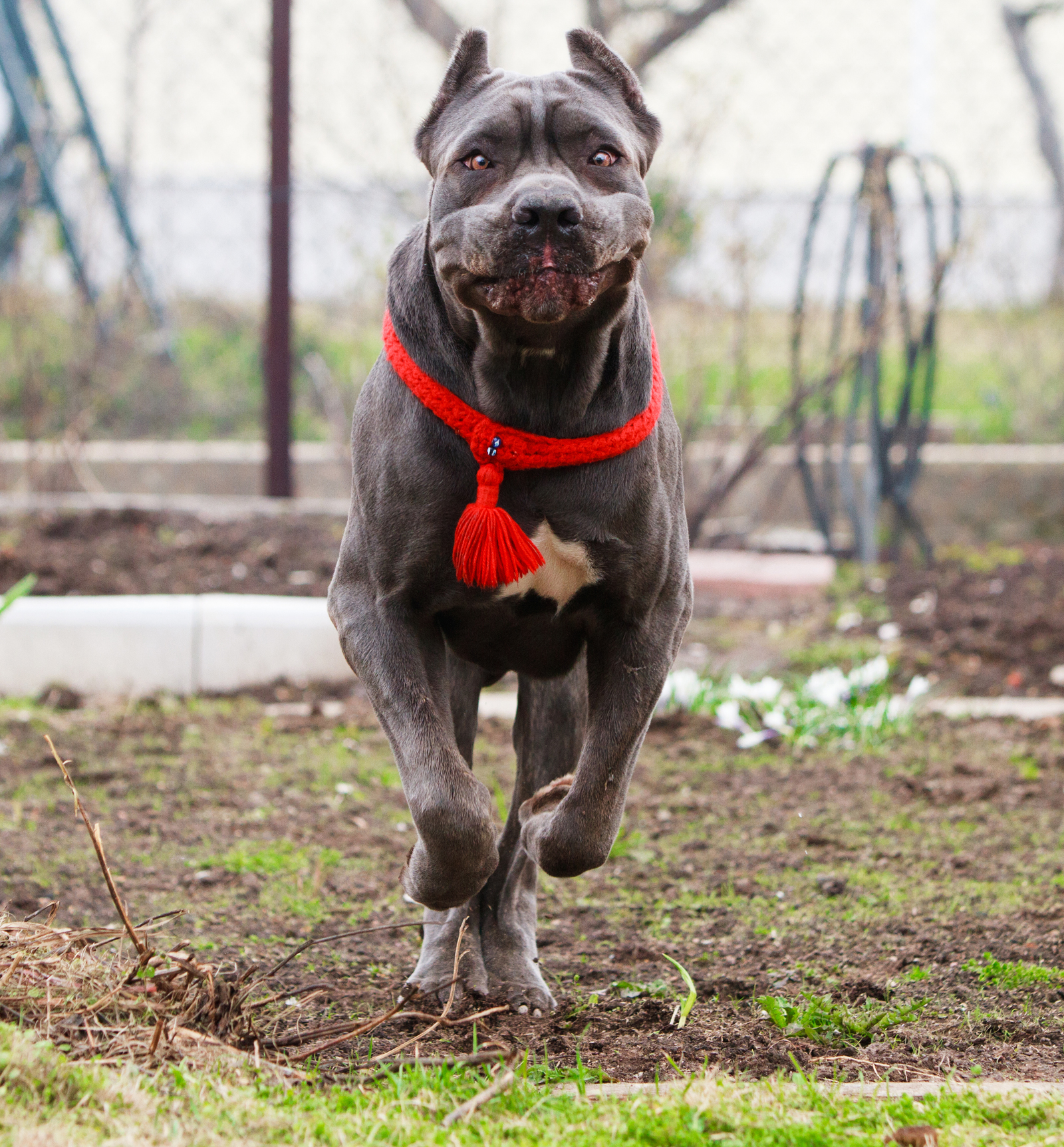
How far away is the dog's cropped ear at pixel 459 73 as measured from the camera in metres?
2.52

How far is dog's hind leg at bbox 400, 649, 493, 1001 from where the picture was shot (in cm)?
274

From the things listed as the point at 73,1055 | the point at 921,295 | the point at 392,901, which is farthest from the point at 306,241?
the point at 73,1055

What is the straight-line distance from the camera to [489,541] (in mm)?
2324

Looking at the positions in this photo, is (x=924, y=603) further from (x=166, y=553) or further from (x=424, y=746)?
(x=424, y=746)

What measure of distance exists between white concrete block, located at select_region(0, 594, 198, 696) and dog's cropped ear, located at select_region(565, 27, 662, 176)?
3146 millimetres

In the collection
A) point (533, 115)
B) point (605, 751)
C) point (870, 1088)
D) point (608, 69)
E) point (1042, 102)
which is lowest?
point (870, 1088)

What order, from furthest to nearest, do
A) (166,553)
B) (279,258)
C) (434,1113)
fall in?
(279,258), (166,553), (434,1113)

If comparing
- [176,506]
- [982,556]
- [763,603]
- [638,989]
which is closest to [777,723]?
[638,989]

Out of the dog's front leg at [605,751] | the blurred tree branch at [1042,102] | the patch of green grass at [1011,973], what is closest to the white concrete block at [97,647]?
the dog's front leg at [605,751]

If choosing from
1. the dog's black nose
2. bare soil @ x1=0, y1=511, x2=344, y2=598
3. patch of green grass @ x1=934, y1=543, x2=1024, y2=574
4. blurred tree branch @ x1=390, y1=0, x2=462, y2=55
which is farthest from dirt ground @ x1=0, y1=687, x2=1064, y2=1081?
blurred tree branch @ x1=390, y1=0, x2=462, y2=55

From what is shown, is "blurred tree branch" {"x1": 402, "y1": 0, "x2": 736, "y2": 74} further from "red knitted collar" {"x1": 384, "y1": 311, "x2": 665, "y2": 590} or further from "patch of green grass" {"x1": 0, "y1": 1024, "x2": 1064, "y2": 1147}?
"patch of green grass" {"x1": 0, "y1": 1024, "x2": 1064, "y2": 1147}

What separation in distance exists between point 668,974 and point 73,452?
5382 millimetres

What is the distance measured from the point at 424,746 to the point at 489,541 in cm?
39

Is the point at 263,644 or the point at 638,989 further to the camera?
the point at 263,644
